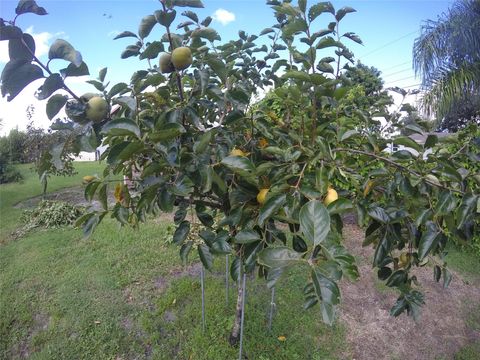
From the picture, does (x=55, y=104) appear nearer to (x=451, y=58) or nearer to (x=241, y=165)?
(x=241, y=165)

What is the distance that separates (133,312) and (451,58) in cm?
971

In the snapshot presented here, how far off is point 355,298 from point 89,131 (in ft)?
10.1

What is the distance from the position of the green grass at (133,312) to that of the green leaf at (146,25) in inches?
80.6

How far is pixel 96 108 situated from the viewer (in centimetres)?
93

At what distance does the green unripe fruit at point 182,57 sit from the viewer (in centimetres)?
100

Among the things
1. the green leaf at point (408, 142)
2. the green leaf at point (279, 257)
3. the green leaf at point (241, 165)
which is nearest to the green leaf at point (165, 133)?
the green leaf at point (241, 165)

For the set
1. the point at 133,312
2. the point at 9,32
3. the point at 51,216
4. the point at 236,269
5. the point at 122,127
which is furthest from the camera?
the point at 51,216

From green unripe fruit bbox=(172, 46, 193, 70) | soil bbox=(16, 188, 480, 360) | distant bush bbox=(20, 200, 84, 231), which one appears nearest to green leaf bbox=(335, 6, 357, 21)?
green unripe fruit bbox=(172, 46, 193, 70)

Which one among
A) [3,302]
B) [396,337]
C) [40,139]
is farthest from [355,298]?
[40,139]

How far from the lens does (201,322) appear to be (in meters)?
2.77

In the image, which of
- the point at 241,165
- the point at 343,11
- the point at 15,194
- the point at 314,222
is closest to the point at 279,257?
the point at 314,222

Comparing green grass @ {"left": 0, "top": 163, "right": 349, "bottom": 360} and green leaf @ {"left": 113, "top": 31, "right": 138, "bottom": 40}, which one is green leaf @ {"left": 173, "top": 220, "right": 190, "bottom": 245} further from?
green grass @ {"left": 0, "top": 163, "right": 349, "bottom": 360}

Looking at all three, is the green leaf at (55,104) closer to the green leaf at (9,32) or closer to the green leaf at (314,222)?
the green leaf at (9,32)

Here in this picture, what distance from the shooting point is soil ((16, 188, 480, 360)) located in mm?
2582
